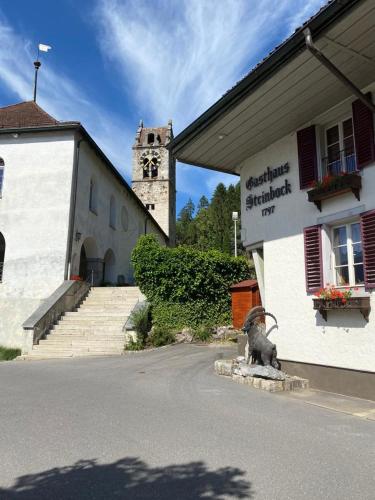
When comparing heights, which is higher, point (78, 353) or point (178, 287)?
point (178, 287)

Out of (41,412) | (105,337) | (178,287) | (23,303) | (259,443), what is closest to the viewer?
(259,443)

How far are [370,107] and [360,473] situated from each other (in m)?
5.82

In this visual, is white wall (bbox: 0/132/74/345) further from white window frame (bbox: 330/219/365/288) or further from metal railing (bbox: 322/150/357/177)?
white window frame (bbox: 330/219/365/288)

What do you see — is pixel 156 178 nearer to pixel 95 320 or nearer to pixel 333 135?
pixel 95 320

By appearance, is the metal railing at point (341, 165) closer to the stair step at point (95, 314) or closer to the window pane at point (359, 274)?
the window pane at point (359, 274)

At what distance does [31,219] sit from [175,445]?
1589 centimetres

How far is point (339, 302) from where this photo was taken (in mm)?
7535

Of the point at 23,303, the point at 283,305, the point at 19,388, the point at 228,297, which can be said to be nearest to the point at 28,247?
the point at 23,303

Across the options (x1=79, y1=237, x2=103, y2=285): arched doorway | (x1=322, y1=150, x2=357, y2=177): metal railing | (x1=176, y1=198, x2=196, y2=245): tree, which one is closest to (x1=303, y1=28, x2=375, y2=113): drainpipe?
(x1=322, y1=150, x2=357, y2=177): metal railing

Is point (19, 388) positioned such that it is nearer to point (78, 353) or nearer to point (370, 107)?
point (78, 353)

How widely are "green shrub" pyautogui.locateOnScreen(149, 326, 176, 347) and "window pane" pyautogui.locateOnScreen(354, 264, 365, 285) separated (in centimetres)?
819

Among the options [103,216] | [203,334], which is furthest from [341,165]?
[103,216]

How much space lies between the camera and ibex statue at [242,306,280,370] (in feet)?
28.6

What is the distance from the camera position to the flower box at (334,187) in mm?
7504
